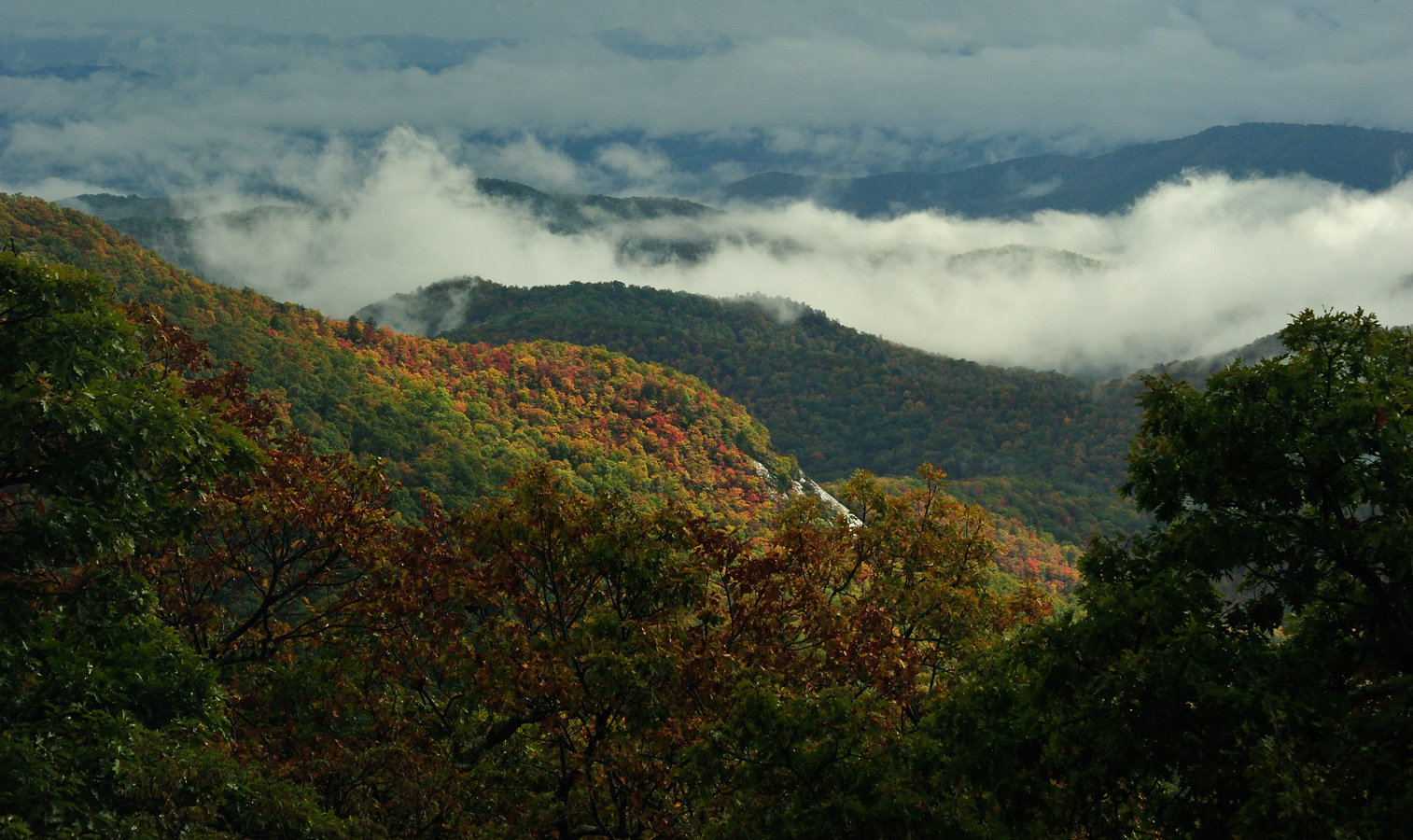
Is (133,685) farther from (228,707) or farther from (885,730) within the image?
(885,730)

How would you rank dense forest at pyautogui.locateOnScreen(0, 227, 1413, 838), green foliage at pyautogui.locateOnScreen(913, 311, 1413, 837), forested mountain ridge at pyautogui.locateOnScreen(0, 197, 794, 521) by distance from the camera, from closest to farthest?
green foliage at pyautogui.locateOnScreen(913, 311, 1413, 837)
dense forest at pyautogui.locateOnScreen(0, 227, 1413, 838)
forested mountain ridge at pyautogui.locateOnScreen(0, 197, 794, 521)

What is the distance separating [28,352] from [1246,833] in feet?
52.8

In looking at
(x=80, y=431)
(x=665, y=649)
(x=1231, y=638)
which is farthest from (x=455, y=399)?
(x=1231, y=638)

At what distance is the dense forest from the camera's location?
11117 mm

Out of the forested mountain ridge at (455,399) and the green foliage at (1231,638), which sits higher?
the green foliage at (1231,638)

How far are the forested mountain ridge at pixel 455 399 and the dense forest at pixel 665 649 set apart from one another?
149 feet

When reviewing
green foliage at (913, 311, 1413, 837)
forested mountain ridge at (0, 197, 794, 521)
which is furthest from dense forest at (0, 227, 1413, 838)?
forested mountain ridge at (0, 197, 794, 521)

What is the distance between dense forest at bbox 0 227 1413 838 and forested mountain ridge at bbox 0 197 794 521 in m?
45.4

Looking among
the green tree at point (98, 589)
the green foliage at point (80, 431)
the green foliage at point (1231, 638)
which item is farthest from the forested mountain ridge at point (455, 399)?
the green foliage at point (1231, 638)

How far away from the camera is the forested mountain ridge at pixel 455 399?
81500 millimetres

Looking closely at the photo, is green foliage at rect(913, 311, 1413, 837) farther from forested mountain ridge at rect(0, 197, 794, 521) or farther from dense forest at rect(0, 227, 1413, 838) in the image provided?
forested mountain ridge at rect(0, 197, 794, 521)

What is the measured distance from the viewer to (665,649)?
14.4 meters

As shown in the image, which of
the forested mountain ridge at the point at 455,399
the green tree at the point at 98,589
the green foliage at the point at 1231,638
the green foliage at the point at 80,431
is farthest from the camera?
the forested mountain ridge at the point at 455,399

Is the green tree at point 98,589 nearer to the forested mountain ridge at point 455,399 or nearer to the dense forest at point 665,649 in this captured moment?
the dense forest at point 665,649
